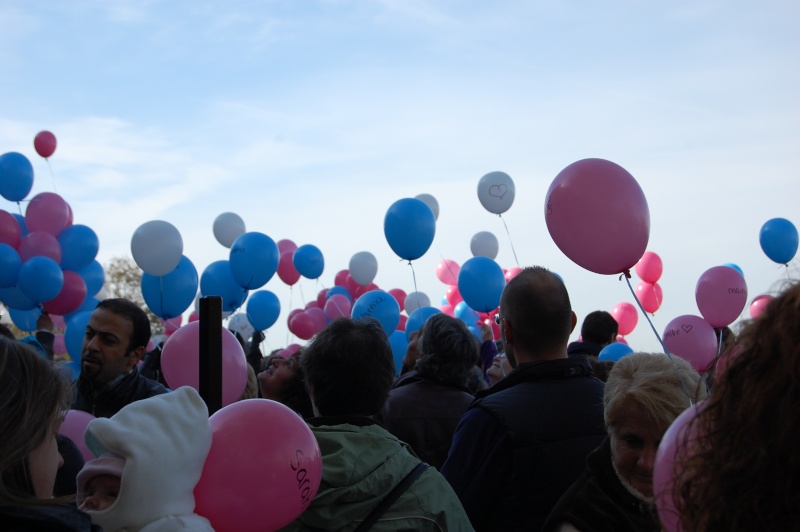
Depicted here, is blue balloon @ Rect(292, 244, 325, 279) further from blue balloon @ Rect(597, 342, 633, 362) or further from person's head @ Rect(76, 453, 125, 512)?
person's head @ Rect(76, 453, 125, 512)

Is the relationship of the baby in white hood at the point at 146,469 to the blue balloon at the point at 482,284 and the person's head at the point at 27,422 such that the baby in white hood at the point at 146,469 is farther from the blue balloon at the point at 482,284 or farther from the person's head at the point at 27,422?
the blue balloon at the point at 482,284

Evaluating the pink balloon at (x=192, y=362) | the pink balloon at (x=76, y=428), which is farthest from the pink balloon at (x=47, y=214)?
the pink balloon at (x=76, y=428)

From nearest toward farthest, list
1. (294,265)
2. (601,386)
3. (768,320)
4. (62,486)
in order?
(768,320) < (62,486) < (601,386) < (294,265)

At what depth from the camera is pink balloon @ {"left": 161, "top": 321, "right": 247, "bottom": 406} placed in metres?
3.13

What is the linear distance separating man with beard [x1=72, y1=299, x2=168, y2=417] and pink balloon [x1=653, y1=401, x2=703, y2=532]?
264cm

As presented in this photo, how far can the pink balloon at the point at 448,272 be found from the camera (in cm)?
1219

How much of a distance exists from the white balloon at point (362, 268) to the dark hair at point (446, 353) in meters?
8.45

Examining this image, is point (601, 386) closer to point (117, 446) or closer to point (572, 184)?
point (572, 184)

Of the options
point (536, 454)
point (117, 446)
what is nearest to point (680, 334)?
point (536, 454)

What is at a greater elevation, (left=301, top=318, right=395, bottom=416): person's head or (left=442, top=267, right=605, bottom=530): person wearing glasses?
(left=301, top=318, right=395, bottom=416): person's head

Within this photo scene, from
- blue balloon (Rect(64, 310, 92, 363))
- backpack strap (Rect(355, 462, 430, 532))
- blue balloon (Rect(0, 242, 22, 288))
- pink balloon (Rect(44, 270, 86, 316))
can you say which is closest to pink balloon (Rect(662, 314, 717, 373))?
backpack strap (Rect(355, 462, 430, 532))

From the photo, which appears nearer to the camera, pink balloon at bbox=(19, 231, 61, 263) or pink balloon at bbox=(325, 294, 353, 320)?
pink balloon at bbox=(19, 231, 61, 263)

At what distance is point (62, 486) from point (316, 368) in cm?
86

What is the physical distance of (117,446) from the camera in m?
1.45
